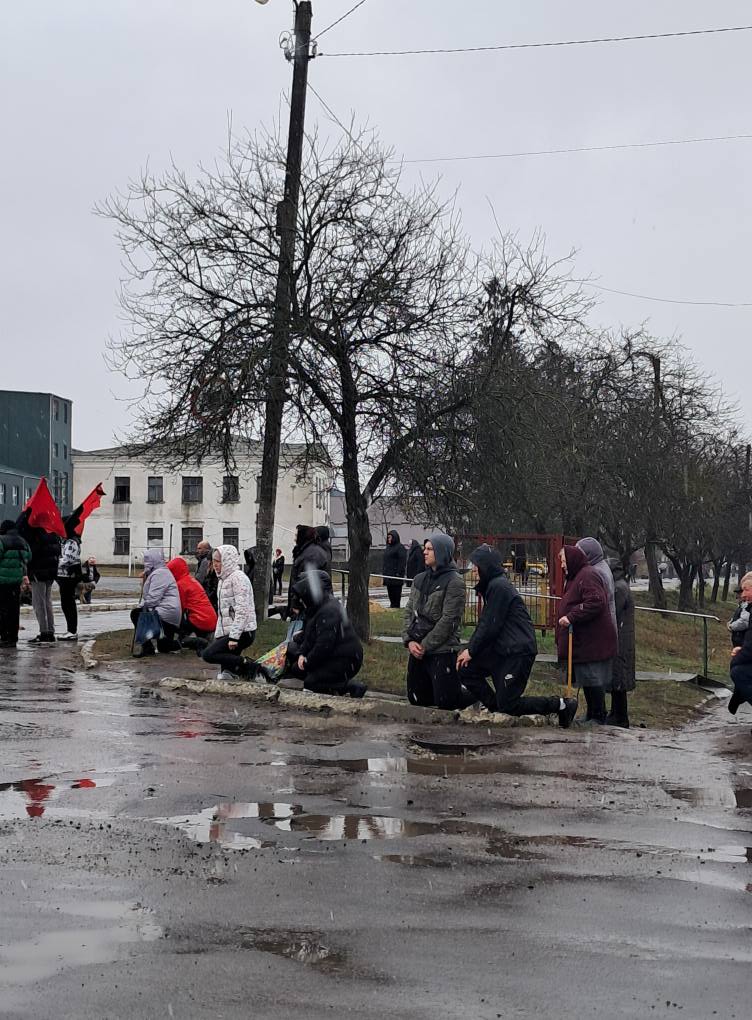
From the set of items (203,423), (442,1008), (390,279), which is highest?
(390,279)

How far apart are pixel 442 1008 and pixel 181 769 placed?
500 centimetres

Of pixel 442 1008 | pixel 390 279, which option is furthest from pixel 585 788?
pixel 390 279

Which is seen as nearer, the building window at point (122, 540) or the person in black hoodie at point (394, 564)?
the person in black hoodie at point (394, 564)

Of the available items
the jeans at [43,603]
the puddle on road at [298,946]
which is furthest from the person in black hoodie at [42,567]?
the puddle on road at [298,946]

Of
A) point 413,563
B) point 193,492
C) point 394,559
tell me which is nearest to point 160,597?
point 413,563

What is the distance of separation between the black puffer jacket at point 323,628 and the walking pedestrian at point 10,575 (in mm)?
6641

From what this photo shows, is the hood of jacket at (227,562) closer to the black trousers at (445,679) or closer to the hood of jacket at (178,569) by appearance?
the black trousers at (445,679)

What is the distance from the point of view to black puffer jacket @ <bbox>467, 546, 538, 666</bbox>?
11508 millimetres

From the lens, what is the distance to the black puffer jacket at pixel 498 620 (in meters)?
11.5

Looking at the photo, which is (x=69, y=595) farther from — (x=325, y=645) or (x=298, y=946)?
(x=298, y=946)

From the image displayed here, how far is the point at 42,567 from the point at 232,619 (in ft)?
18.7

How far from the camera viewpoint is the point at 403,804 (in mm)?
8188

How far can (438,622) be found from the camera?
12.0 meters

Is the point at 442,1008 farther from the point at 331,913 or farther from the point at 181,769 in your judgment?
the point at 181,769
